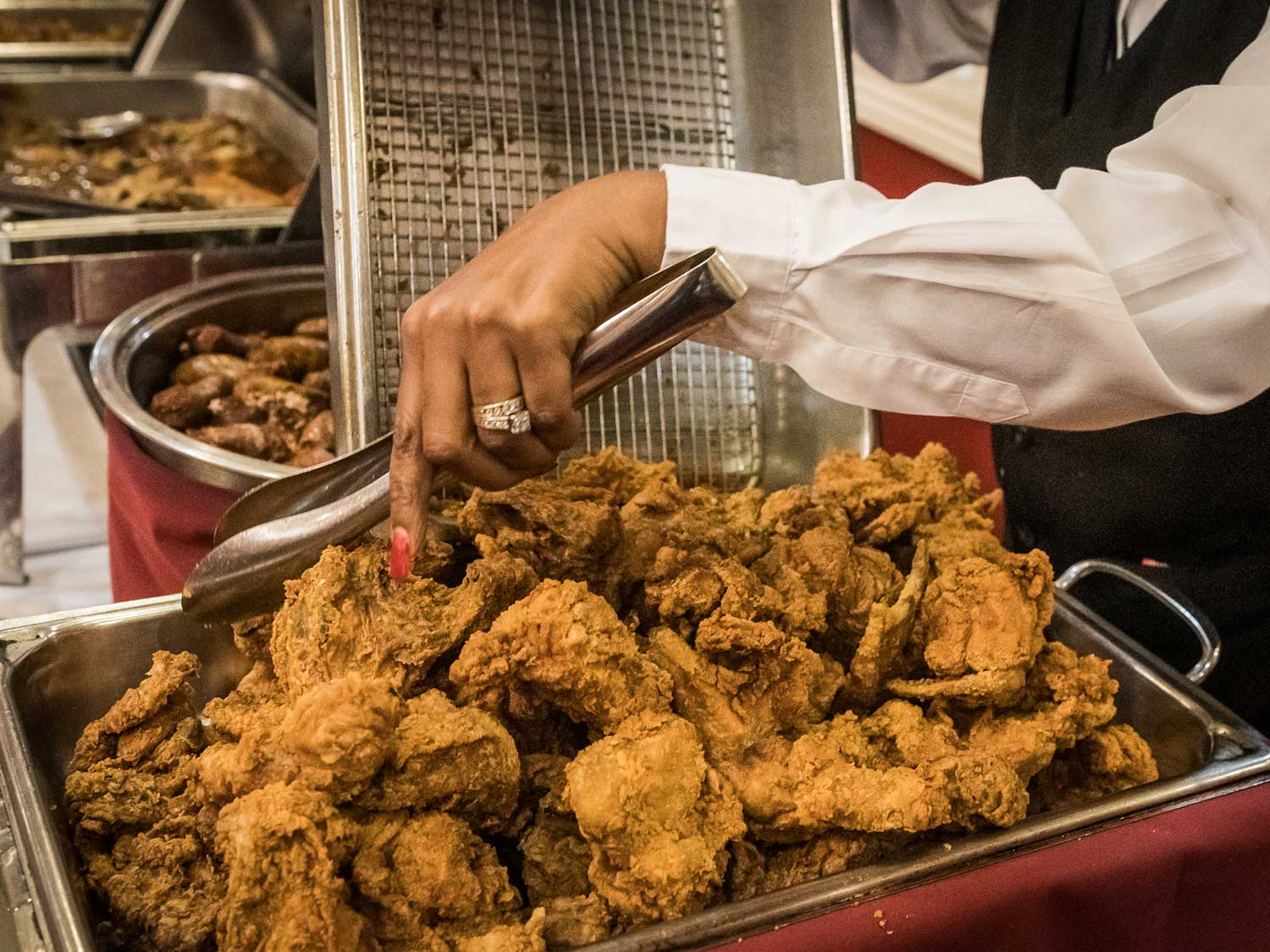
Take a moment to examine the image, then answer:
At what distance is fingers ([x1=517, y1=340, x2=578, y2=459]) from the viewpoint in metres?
0.96

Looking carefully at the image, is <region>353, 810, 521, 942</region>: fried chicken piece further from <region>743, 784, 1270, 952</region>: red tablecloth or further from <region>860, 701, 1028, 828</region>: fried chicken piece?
<region>860, 701, 1028, 828</region>: fried chicken piece

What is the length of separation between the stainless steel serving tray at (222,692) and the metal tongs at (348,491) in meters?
0.10

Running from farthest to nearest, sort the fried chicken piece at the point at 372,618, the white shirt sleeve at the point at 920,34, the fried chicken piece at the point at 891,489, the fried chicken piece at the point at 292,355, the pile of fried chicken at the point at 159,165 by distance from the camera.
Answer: the pile of fried chicken at the point at 159,165 → the fried chicken piece at the point at 292,355 → the white shirt sleeve at the point at 920,34 → the fried chicken piece at the point at 891,489 → the fried chicken piece at the point at 372,618

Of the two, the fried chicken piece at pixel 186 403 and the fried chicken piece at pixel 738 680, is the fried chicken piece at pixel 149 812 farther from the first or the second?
the fried chicken piece at pixel 186 403

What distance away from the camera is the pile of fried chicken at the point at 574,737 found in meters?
0.89

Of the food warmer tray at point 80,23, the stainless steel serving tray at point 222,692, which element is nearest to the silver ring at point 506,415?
the stainless steel serving tray at point 222,692

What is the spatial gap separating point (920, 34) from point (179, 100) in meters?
2.97

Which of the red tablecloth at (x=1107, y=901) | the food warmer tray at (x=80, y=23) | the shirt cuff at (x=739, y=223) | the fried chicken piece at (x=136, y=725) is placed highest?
the food warmer tray at (x=80, y=23)

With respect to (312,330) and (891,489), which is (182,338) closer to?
(312,330)

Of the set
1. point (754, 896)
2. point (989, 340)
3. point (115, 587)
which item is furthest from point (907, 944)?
point (115, 587)

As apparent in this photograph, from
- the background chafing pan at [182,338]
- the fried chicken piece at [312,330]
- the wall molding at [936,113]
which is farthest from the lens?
the wall molding at [936,113]

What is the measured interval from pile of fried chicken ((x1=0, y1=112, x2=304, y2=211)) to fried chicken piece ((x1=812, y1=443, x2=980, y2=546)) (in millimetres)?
2171

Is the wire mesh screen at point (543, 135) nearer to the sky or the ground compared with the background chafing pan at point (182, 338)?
nearer to the sky

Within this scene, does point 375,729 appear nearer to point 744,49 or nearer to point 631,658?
point 631,658
